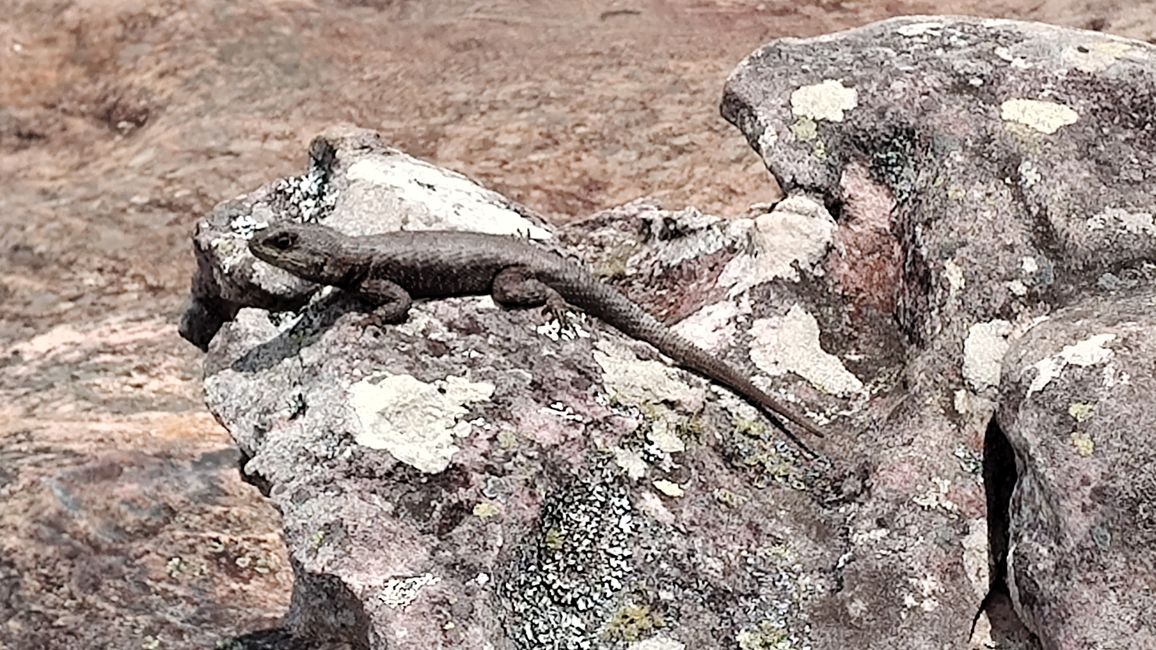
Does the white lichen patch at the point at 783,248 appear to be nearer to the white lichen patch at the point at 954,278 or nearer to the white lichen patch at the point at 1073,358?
the white lichen patch at the point at 954,278

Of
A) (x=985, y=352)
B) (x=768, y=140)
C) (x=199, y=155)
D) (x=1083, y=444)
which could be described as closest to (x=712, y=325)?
(x=768, y=140)

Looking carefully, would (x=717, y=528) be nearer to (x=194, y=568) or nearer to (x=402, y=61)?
(x=194, y=568)

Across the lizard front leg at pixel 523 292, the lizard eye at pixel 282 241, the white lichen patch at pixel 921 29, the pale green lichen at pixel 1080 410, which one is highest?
the white lichen patch at pixel 921 29

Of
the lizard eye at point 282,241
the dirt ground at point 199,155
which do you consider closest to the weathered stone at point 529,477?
the lizard eye at point 282,241

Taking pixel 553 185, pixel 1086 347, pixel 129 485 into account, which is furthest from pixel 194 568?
pixel 553 185

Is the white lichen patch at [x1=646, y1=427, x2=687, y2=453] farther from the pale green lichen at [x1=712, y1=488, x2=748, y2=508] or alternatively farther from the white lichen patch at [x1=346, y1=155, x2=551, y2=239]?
the white lichen patch at [x1=346, y1=155, x2=551, y2=239]

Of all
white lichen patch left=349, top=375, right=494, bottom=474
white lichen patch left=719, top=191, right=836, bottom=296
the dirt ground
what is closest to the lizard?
white lichen patch left=719, top=191, right=836, bottom=296
